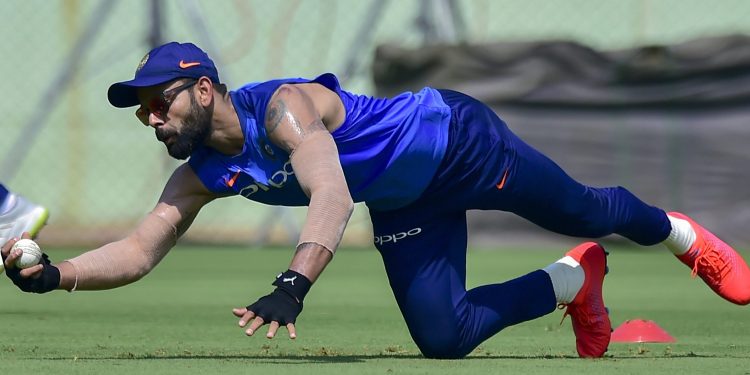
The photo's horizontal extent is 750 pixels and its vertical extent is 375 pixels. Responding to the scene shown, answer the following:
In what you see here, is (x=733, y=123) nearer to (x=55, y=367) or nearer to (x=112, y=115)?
(x=112, y=115)

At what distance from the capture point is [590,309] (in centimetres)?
577

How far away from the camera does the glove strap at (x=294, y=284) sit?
4.72 metres

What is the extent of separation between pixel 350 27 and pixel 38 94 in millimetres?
2970

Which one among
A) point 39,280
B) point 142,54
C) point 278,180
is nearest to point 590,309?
point 278,180

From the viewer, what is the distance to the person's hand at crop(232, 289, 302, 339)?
178 inches

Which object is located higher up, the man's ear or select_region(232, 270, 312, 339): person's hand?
the man's ear

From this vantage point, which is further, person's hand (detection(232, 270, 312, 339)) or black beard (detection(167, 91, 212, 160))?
black beard (detection(167, 91, 212, 160))

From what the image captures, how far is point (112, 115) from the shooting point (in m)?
13.9

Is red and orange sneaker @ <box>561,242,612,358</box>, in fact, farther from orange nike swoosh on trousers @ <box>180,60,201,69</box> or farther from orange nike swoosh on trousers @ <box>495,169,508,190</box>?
orange nike swoosh on trousers @ <box>180,60,201,69</box>

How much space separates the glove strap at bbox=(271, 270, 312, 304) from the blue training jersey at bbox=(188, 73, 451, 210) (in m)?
0.66

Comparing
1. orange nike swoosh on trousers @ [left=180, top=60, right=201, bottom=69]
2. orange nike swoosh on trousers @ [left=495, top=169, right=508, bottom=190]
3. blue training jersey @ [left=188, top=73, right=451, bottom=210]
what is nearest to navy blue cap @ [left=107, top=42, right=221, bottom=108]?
orange nike swoosh on trousers @ [left=180, top=60, right=201, bottom=69]

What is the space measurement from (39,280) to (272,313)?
1.09m

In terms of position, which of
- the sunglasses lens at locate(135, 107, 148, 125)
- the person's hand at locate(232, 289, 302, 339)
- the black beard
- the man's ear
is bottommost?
the person's hand at locate(232, 289, 302, 339)

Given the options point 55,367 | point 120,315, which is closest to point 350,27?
point 120,315
